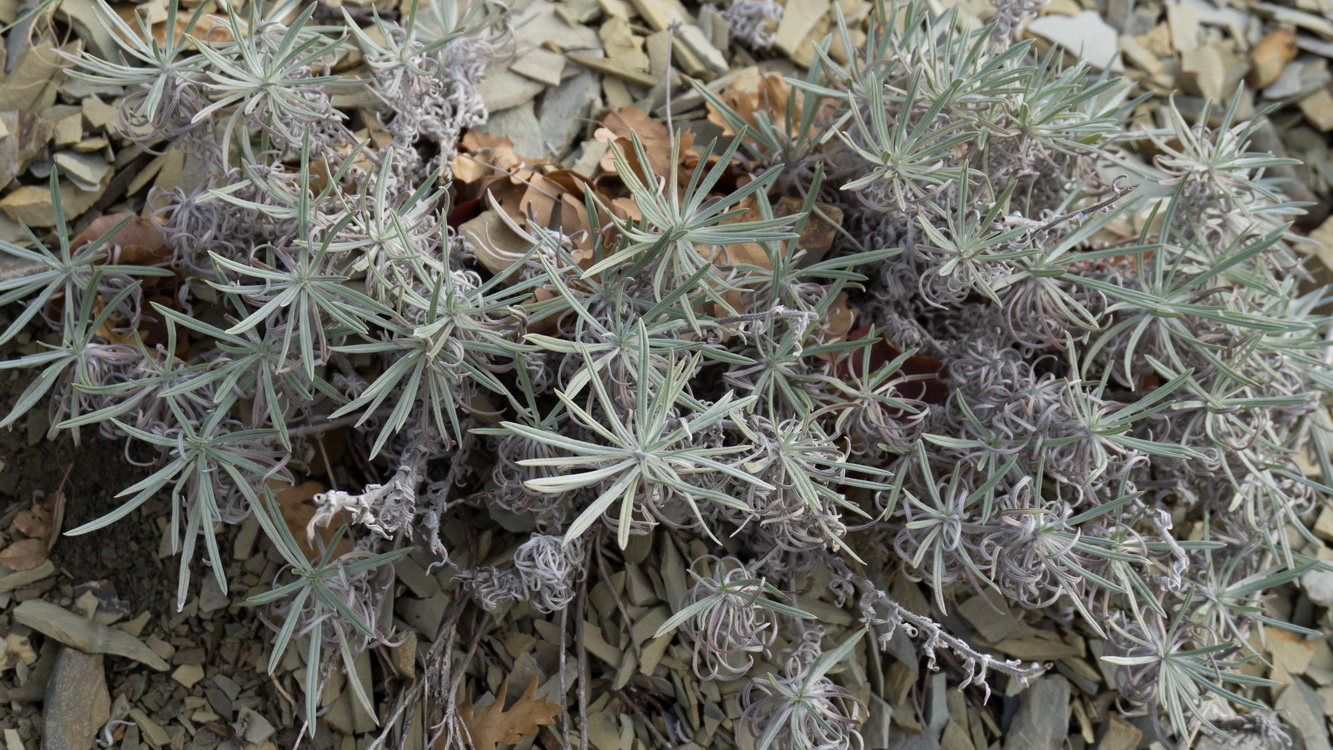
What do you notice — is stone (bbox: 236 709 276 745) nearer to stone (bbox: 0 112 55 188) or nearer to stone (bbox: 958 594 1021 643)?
stone (bbox: 0 112 55 188)

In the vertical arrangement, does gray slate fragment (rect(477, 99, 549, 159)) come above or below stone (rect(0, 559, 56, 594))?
above

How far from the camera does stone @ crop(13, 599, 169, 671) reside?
1.65 metres

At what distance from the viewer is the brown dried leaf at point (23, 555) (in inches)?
65.8

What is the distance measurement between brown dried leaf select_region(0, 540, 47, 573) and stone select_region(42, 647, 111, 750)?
0.17 m

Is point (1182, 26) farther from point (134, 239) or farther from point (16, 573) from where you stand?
point (16, 573)

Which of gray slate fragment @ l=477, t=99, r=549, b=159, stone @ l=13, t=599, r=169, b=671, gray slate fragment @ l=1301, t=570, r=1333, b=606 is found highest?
gray slate fragment @ l=477, t=99, r=549, b=159

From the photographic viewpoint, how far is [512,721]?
1.62 metres

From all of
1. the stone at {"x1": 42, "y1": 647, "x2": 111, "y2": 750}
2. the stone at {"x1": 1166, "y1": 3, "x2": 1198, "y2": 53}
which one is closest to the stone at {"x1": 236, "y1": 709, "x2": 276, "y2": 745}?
the stone at {"x1": 42, "y1": 647, "x2": 111, "y2": 750}

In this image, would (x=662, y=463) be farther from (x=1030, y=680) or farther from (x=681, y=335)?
(x=1030, y=680)

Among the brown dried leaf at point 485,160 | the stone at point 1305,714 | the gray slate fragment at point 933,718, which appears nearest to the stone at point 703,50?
the brown dried leaf at point 485,160

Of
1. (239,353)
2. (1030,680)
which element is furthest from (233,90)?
(1030,680)

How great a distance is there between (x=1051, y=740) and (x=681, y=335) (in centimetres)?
115

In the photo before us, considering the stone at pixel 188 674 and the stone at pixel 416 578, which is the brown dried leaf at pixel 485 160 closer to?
the stone at pixel 416 578

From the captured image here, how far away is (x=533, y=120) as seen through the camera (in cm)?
199
